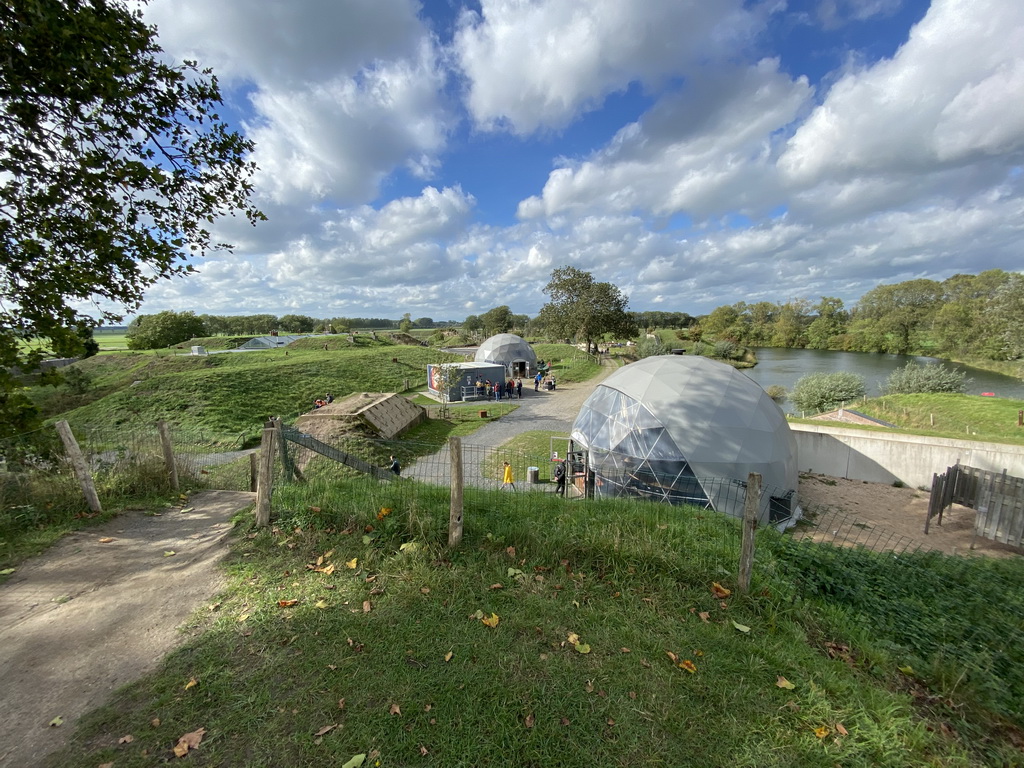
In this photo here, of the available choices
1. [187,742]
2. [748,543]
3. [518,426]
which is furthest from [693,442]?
[518,426]

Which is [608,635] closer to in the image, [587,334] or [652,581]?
[652,581]

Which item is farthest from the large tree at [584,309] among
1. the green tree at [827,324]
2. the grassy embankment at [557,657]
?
the green tree at [827,324]

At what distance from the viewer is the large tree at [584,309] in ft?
136

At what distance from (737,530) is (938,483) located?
374 inches

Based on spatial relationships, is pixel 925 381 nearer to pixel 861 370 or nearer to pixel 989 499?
pixel 989 499

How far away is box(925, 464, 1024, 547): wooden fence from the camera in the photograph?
892cm

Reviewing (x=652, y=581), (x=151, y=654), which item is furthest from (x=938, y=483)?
(x=151, y=654)

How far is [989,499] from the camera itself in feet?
30.5

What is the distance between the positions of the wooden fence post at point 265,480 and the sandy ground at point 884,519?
10.7m

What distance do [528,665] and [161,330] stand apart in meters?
65.2

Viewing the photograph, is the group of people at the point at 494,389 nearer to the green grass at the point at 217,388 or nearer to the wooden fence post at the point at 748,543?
the green grass at the point at 217,388

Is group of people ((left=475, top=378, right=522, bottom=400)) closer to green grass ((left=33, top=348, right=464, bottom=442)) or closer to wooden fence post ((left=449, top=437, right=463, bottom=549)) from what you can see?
green grass ((left=33, top=348, right=464, bottom=442))

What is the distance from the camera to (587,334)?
4225cm

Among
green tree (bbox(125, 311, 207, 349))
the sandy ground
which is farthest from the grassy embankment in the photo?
green tree (bbox(125, 311, 207, 349))
